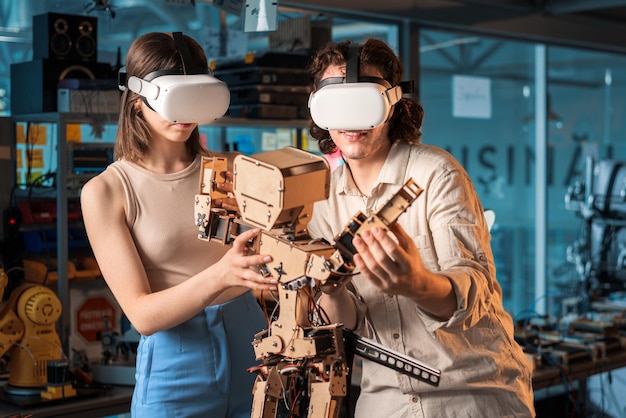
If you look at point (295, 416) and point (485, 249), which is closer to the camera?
point (295, 416)

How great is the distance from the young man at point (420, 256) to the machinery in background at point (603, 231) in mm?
3280

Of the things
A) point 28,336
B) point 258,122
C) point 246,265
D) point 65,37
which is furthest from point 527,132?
point 246,265

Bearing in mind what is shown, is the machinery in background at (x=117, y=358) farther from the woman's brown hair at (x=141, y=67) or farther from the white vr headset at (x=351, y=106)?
the white vr headset at (x=351, y=106)

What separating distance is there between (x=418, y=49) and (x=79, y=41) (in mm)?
2384

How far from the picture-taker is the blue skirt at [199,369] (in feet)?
6.23

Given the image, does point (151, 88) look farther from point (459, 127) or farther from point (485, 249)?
point (459, 127)

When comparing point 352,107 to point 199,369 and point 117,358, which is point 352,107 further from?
point 117,358

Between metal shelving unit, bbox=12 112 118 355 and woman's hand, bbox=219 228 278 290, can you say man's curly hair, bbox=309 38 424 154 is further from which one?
metal shelving unit, bbox=12 112 118 355

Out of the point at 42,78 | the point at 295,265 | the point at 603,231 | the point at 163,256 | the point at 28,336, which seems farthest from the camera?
the point at 603,231

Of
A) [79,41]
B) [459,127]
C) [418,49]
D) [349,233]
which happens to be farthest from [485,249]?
[459,127]

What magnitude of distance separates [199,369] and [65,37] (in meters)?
2.12

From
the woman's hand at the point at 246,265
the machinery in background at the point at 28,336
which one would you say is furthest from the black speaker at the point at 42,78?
the woman's hand at the point at 246,265

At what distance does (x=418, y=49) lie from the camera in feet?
17.6

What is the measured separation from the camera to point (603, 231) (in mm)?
5074
